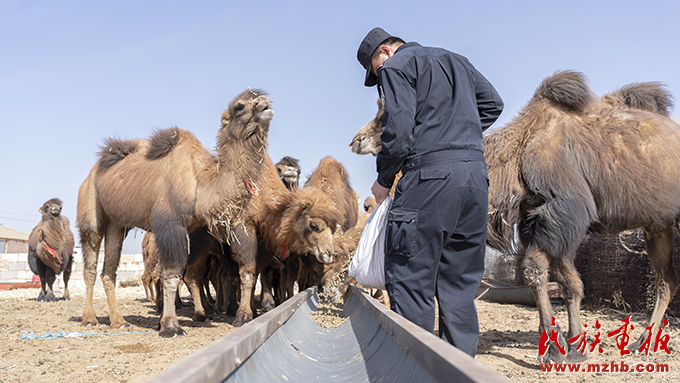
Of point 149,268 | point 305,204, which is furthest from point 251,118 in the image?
point 149,268

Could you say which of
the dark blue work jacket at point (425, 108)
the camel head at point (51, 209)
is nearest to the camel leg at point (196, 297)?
the dark blue work jacket at point (425, 108)

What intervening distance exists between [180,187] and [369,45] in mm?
4451

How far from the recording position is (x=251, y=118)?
23.6 ft

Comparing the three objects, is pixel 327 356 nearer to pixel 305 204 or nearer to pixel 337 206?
pixel 305 204

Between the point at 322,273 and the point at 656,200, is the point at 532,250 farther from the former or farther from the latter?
the point at 322,273

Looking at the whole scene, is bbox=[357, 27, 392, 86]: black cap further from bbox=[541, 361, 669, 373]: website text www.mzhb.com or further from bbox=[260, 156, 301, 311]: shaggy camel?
bbox=[260, 156, 301, 311]: shaggy camel

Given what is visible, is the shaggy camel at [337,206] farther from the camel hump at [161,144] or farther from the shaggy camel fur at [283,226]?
the camel hump at [161,144]

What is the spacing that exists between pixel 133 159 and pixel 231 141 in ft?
7.02

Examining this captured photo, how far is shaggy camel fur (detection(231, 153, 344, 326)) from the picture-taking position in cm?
810

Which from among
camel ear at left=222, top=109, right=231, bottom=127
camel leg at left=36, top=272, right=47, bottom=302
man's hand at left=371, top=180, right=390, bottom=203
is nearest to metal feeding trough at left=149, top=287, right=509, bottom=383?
man's hand at left=371, top=180, right=390, bottom=203

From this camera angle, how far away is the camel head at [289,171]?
1146 centimetres

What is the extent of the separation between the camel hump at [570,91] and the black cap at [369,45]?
2.86 m

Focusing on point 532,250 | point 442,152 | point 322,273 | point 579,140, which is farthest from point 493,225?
point 322,273

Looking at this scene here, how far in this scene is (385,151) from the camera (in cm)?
324
